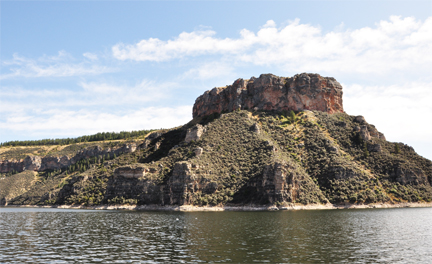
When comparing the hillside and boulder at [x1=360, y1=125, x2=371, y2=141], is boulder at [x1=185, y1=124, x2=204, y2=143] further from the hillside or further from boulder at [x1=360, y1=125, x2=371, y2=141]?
boulder at [x1=360, y1=125, x2=371, y2=141]

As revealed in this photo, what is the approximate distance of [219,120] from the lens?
189000mm

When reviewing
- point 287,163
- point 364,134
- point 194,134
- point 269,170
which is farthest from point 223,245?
point 364,134

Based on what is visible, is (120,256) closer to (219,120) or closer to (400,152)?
(219,120)

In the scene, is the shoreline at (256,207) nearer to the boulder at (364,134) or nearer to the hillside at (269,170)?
the hillside at (269,170)

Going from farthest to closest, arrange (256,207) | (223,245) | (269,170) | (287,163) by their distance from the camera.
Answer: (287,163)
(269,170)
(256,207)
(223,245)

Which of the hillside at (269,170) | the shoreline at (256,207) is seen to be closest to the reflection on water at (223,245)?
the shoreline at (256,207)

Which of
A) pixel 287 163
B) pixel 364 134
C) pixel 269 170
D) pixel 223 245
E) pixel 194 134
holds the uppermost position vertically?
pixel 364 134

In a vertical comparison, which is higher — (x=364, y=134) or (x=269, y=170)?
(x=364, y=134)

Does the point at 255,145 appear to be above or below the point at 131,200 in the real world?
above

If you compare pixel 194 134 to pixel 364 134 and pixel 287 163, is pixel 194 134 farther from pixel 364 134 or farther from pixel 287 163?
pixel 364 134

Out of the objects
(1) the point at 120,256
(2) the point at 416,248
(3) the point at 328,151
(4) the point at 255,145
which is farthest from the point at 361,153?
(1) the point at 120,256

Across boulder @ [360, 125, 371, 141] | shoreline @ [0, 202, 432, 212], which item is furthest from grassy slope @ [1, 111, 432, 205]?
boulder @ [360, 125, 371, 141]

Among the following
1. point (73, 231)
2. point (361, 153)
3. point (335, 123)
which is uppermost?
point (335, 123)

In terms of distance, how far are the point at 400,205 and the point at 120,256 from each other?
13332 cm
